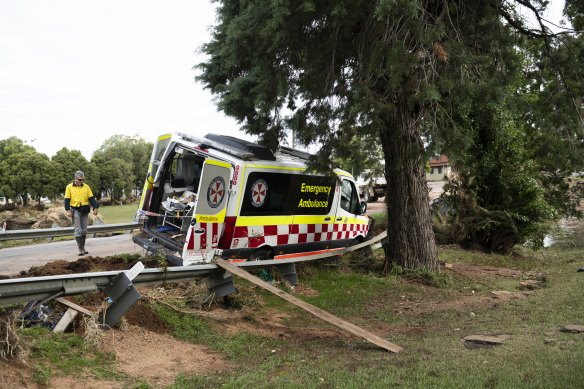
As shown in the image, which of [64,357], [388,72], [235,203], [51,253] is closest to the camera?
[64,357]

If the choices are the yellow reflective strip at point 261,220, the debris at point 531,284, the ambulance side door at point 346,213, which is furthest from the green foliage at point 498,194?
the yellow reflective strip at point 261,220

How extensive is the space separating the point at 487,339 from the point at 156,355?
3.50 metres

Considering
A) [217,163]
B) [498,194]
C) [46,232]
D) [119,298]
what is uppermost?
[498,194]

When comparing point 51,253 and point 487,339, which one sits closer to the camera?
point 487,339

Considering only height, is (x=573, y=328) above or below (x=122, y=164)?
below

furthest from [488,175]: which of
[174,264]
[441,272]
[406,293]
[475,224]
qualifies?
[174,264]

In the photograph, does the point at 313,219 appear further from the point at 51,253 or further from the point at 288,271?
the point at 51,253

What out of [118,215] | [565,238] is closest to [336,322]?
[565,238]

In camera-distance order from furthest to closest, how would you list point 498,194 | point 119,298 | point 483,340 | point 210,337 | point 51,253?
1. point 498,194
2. point 51,253
3. point 210,337
4. point 483,340
5. point 119,298

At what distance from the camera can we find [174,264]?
296 inches

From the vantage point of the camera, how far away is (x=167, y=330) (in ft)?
19.0

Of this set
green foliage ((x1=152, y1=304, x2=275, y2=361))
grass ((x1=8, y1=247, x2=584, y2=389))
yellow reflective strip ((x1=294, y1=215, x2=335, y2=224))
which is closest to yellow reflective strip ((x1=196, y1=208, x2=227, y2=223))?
grass ((x1=8, y1=247, x2=584, y2=389))

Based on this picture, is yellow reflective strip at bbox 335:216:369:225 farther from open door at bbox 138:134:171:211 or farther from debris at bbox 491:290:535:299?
open door at bbox 138:134:171:211

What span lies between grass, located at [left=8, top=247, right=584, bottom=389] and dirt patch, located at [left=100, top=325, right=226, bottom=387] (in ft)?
0.49
